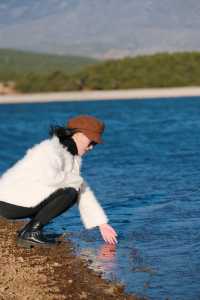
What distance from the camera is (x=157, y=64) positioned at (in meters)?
82.8

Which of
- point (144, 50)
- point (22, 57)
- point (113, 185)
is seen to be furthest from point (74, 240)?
point (144, 50)

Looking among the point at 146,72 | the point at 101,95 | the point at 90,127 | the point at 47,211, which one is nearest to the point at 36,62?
the point at 146,72

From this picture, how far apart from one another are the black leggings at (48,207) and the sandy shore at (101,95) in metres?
61.1

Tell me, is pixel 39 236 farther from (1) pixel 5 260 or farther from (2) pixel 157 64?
(2) pixel 157 64

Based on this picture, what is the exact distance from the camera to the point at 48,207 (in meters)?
7.93

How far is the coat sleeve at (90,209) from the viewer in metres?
7.93

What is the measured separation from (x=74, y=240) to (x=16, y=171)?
1.34 meters

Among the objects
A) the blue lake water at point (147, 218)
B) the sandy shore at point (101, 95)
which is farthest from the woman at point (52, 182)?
the sandy shore at point (101, 95)

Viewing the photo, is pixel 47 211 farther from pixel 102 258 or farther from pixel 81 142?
pixel 81 142

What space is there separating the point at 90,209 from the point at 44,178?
55 cm

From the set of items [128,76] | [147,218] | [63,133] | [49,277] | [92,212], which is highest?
[128,76]

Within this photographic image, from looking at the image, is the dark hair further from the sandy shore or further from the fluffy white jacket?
the sandy shore

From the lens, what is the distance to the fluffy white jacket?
7496 millimetres

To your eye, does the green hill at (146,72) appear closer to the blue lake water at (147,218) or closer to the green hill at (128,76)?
the green hill at (128,76)
